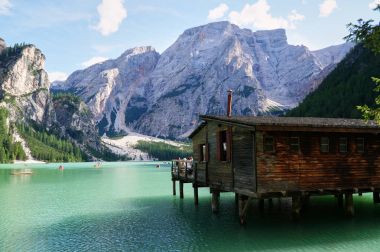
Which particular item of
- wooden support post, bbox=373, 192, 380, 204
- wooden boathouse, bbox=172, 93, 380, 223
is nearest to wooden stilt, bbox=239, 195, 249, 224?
wooden boathouse, bbox=172, 93, 380, 223

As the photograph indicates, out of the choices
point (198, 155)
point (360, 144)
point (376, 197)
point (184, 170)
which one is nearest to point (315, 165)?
point (360, 144)

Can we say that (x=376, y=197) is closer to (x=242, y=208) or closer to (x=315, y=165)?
(x=315, y=165)

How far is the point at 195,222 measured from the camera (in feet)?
119

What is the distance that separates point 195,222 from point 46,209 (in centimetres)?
2050

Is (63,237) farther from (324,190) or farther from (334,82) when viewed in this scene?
(334,82)

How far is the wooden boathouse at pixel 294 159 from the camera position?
31.3 metres

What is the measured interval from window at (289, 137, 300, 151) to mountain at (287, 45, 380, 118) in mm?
122763

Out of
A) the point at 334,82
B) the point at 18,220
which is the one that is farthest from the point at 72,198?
the point at 334,82

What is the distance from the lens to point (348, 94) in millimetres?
168000

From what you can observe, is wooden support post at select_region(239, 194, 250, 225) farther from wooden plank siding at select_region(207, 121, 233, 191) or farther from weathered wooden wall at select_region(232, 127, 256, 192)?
wooden plank siding at select_region(207, 121, 233, 191)

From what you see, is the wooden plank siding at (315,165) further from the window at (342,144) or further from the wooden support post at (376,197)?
the wooden support post at (376,197)

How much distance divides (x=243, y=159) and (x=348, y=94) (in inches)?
5895

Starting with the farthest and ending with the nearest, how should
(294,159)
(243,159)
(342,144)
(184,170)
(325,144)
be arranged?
(184,170) → (342,144) → (325,144) → (243,159) → (294,159)

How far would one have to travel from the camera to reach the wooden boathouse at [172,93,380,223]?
1232 inches
